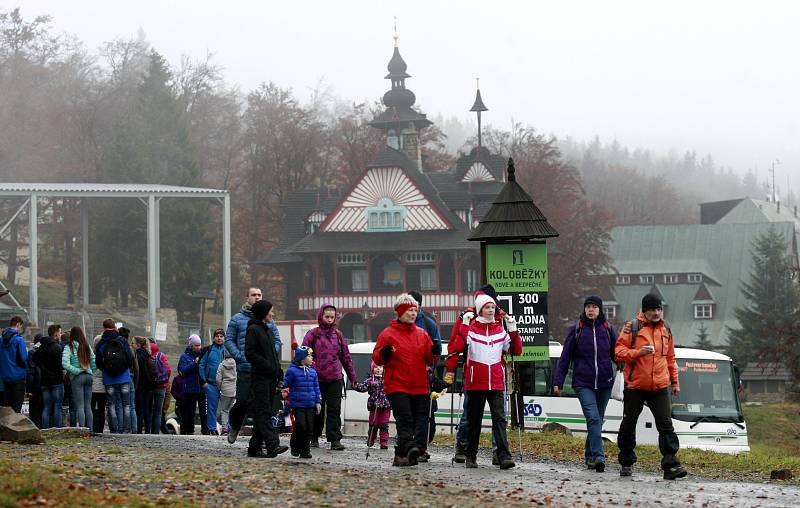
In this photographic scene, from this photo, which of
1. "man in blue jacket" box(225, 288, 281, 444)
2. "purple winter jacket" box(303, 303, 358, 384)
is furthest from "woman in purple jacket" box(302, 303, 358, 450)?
"man in blue jacket" box(225, 288, 281, 444)

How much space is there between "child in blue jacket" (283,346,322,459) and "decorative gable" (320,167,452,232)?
61484mm

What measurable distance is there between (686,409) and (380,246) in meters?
51.0

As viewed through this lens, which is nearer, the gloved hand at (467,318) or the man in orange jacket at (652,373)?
the man in orange jacket at (652,373)

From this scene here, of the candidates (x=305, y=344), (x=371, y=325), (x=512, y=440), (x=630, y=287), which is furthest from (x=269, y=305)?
(x=630, y=287)

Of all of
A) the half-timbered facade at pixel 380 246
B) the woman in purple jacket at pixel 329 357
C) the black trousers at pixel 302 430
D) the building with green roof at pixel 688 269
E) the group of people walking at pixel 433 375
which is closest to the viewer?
the group of people walking at pixel 433 375

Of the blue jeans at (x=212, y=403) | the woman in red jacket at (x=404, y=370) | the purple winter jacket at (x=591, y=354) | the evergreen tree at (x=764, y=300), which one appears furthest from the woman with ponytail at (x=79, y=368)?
the evergreen tree at (x=764, y=300)

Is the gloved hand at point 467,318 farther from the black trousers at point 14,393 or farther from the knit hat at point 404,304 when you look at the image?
the black trousers at point 14,393

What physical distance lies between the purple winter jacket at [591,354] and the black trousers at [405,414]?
5.13 ft

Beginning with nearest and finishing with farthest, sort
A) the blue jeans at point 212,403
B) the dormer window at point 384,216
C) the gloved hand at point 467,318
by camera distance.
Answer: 1. the gloved hand at point 467,318
2. the blue jeans at point 212,403
3. the dormer window at point 384,216

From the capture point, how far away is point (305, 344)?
55.9ft

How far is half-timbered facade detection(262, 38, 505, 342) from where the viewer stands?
7781 cm

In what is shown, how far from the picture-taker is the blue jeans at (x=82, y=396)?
21.9m

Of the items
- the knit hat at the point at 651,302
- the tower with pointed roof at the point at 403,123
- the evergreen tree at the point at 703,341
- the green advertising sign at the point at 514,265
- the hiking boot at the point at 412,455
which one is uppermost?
the tower with pointed roof at the point at 403,123

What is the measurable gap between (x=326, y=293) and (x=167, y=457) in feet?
213
